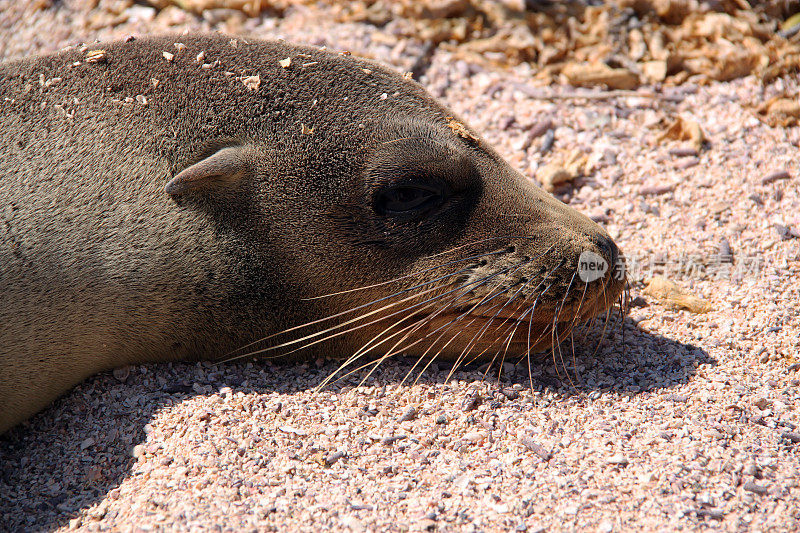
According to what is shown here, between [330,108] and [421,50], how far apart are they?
246cm

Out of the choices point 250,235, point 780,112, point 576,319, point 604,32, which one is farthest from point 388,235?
point 604,32

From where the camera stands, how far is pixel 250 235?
2986mm

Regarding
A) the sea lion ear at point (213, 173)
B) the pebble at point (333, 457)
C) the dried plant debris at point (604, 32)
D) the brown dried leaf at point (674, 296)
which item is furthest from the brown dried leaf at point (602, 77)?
the pebble at point (333, 457)

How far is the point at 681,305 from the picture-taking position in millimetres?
3527

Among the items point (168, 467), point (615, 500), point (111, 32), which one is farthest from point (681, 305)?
point (111, 32)

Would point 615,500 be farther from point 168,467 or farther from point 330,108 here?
point 330,108

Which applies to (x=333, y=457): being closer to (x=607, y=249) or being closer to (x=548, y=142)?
(x=607, y=249)

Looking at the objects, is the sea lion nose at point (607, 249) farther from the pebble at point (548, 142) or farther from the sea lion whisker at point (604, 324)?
the pebble at point (548, 142)

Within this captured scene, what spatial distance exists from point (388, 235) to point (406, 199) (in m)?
0.17

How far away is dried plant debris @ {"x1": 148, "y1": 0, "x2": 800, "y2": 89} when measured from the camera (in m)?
4.96

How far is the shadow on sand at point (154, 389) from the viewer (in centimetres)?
278

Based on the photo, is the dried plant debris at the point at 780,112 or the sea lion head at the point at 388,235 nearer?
the sea lion head at the point at 388,235

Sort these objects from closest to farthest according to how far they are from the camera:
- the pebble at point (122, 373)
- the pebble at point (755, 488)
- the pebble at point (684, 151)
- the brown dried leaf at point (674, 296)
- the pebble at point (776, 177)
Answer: the pebble at point (755, 488) < the pebble at point (122, 373) < the brown dried leaf at point (674, 296) < the pebble at point (776, 177) < the pebble at point (684, 151)

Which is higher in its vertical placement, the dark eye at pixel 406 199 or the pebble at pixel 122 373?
the dark eye at pixel 406 199
